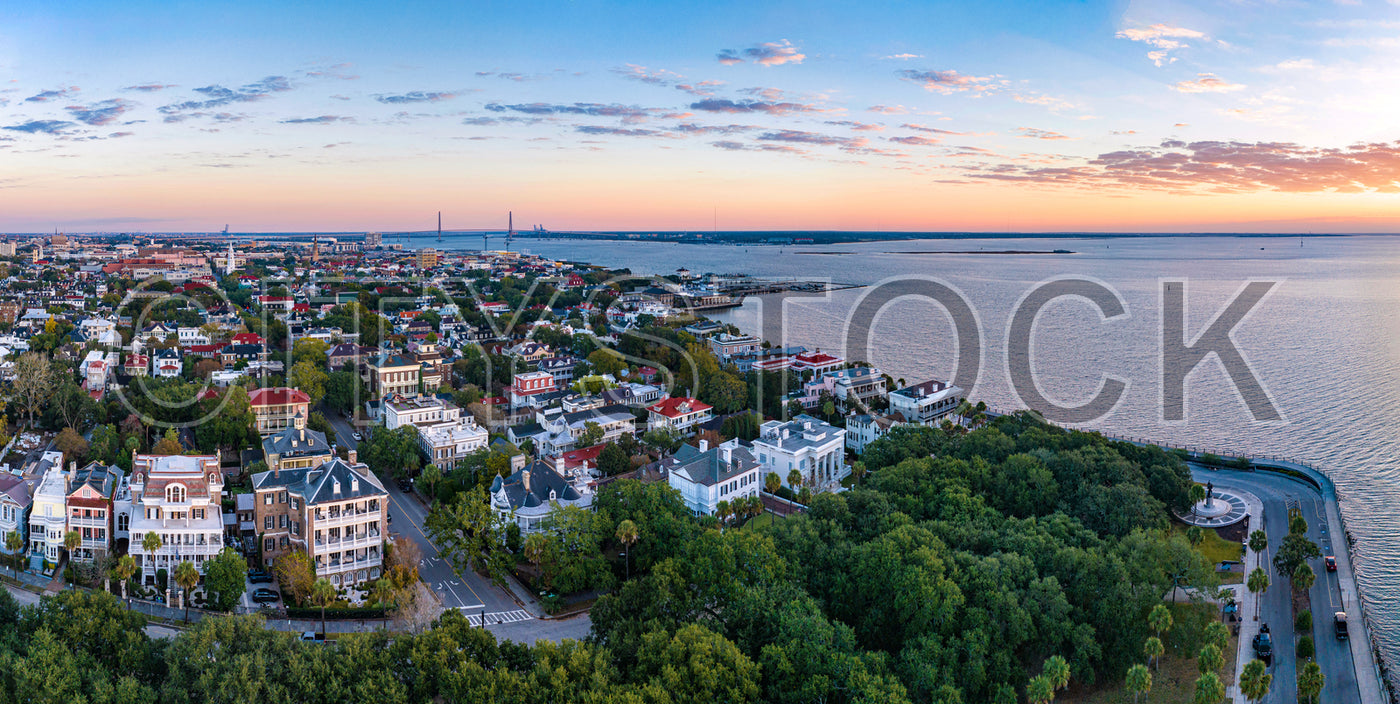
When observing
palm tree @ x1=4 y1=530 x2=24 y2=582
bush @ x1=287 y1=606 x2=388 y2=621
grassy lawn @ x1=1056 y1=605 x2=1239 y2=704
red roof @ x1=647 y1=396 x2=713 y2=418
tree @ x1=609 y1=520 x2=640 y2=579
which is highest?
red roof @ x1=647 y1=396 x2=713 y2=418

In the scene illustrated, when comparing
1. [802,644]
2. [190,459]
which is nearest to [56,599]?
[190,459]

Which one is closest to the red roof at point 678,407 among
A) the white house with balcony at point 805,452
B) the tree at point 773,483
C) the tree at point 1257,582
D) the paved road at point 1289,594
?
the white house with balcony at point 805,452

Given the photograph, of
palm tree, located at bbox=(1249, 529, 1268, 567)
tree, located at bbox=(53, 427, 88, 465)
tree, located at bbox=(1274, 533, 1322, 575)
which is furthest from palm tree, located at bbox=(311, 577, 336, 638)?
palm tree, located at bbox=(1249, 529, 1268, 567)

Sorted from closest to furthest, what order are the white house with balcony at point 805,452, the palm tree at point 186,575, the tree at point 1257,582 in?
1. the palm tree at point 186,575
2. the tree at point 1257,582
3. the white house with balcony at point 805,452

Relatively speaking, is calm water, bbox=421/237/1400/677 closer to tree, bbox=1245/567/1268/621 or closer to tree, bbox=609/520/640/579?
tree, bbox=1245/567/1268/621

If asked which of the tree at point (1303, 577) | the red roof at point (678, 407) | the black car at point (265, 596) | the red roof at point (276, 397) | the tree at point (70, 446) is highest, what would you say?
the red roof at point (276, 397)

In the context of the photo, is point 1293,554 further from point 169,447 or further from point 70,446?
point 70,446

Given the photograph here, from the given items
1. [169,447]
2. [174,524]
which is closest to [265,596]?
[174,524]

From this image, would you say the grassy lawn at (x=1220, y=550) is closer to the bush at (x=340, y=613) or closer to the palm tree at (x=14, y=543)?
the bush at (x=340, y=613)
